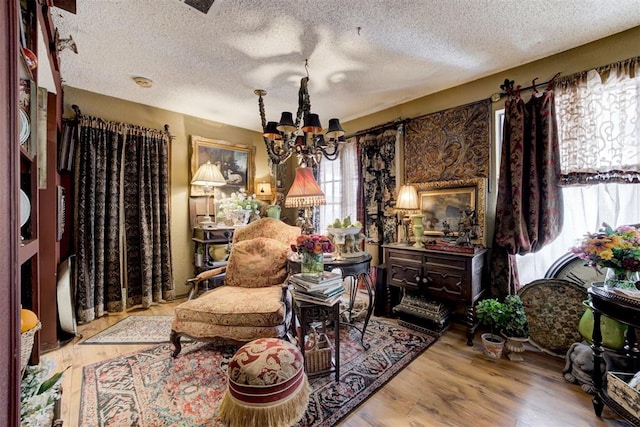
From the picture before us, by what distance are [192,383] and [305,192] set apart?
1642 millimetres

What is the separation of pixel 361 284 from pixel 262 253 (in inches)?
70.7

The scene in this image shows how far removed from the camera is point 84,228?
2.91 meters

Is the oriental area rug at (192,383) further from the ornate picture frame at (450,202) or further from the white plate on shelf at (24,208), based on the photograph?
the white plate on shelf at (24,208)

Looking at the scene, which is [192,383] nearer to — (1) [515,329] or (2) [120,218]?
(2) [120,218]

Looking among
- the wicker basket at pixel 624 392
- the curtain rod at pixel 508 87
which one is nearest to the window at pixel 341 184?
the curtain rod at pixel 508 87

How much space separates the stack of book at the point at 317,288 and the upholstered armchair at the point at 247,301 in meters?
0.24

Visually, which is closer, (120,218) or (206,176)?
(120,218)

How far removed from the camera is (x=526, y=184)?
7.76ft

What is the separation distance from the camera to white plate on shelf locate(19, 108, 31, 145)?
951 mm

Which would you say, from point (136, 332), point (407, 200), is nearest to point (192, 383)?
point (136, 332)

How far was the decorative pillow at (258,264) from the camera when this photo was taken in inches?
95.7

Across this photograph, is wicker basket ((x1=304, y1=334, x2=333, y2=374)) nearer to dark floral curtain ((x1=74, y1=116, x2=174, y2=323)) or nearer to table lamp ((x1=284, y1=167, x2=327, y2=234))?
table lamp ((x1=284, y1=167, x2=327, y2=234))

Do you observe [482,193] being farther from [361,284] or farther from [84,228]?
[84,228]

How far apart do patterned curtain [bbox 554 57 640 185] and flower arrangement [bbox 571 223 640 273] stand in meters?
0.64
